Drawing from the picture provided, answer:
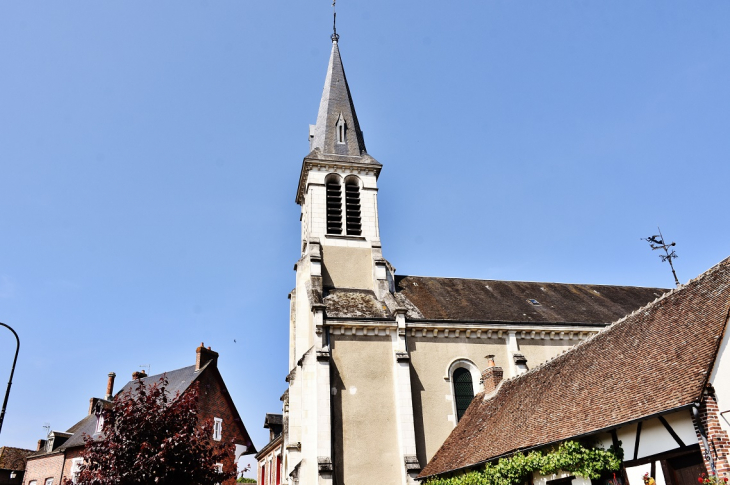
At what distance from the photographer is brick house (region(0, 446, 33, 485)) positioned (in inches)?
1455

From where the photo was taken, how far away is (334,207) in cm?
2598

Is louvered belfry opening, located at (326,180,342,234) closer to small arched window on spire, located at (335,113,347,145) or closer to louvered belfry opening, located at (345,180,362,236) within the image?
louvered belfry opening, located at (345,180,362,236)

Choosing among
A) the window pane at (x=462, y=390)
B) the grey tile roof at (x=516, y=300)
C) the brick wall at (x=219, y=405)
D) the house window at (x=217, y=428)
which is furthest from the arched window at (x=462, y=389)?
the house window at (x=217, y=428)

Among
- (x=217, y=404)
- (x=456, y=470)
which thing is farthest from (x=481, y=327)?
(x=217, y=404)

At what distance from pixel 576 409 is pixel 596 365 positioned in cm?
162

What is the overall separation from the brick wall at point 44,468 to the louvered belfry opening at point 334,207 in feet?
68.2

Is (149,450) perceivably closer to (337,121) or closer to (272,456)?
(337,121)

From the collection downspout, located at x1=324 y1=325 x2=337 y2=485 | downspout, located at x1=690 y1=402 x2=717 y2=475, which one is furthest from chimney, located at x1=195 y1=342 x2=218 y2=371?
downspout, located at x1=690 y1=402 x2=717 y2=475

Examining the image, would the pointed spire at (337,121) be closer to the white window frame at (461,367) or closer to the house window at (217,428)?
the white window frame at (461,367)

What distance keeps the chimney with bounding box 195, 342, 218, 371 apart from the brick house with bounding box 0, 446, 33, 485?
17230 millimetres

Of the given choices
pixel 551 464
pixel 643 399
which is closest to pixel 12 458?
pixel 551 464

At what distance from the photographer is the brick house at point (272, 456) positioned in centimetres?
3094

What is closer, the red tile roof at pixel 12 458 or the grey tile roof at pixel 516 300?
the grey tile roof at pixel 516 300

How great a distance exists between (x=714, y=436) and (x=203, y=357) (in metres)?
27.6
